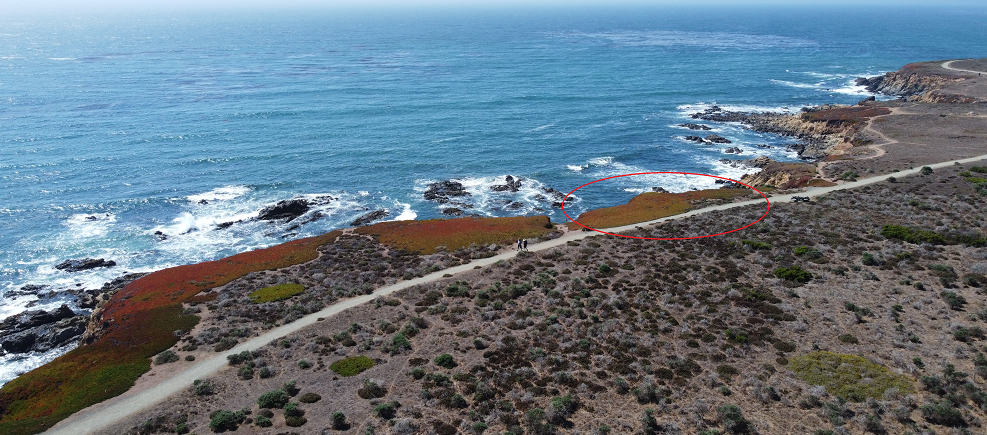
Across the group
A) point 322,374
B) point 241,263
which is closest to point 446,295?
point 322,374

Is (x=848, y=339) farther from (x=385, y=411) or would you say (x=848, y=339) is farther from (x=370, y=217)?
(x=370, y=217)

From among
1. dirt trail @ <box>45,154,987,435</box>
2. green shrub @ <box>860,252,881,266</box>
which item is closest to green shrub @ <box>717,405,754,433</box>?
green shrub @ <box>860,252,881,266</box>

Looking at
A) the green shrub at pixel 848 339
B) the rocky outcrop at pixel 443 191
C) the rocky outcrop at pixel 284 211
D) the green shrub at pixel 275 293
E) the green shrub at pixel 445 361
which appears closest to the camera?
the green shrub at pixel 445 361

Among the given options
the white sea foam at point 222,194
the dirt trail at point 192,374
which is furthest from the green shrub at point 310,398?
the white sea foam at point 222,194

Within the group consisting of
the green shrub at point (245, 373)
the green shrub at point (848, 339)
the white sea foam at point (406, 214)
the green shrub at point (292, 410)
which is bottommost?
the white sea foam at point (406, 214)

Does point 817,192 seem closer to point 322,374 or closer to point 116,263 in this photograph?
point 322,374

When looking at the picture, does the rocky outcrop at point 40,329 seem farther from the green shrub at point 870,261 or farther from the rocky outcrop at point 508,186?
the green shrub at point 870,261

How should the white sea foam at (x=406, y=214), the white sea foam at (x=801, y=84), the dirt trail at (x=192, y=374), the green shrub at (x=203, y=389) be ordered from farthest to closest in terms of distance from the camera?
the white sea foam at (x=801, y=84), the white sea foam at (x=406, y=214), the green shrub at (x=203, y=389), the dirt trail at (x=192, y=374)

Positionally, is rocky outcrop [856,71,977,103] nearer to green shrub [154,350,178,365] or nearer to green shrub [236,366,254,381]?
green shrub [236,366,254,381]
